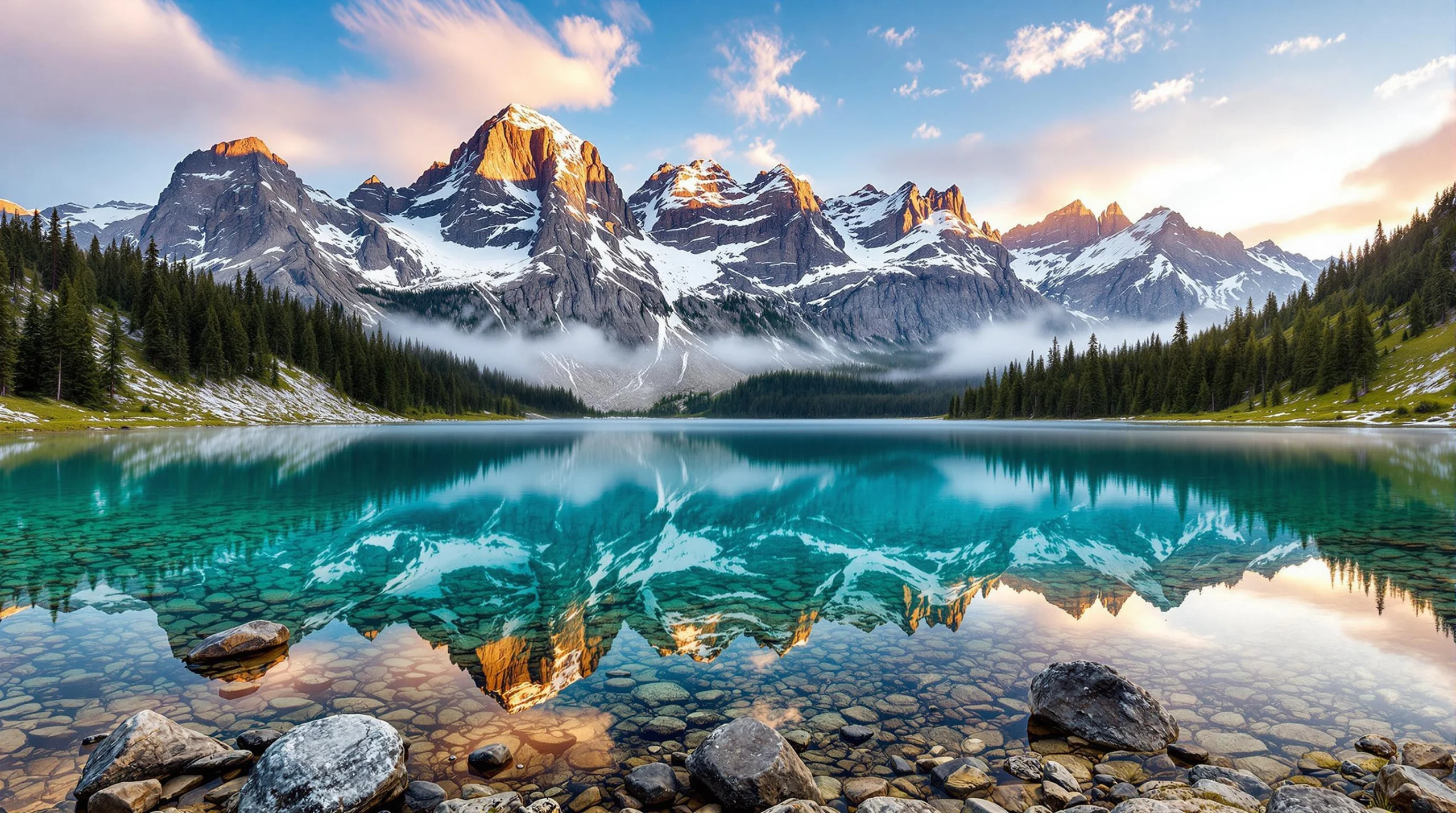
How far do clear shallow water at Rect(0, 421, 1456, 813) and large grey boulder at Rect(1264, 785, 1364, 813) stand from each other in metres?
2.00

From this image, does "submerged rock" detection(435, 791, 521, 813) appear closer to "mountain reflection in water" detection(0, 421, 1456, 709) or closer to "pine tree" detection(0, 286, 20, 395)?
"mountain reflection in water" detection(0, 421, 1456, 709)

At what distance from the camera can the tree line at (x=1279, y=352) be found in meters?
124

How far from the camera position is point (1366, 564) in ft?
66.4

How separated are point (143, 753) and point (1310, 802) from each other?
1419 cm

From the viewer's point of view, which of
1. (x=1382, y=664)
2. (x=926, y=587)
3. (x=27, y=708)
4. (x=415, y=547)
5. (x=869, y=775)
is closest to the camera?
(x=869, y=775)

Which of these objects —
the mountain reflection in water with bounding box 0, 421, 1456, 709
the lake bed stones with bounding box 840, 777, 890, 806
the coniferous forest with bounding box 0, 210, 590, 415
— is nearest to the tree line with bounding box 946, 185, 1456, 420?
the mountain reflection in water with bounding box 0, 421, 1456, 709

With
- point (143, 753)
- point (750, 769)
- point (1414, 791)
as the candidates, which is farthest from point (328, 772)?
point (1414, 791)

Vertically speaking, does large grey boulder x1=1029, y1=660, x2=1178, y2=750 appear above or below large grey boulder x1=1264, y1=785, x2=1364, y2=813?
below

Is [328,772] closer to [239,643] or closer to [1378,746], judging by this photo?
[239,643]

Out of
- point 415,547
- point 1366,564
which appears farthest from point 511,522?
point 1366,564

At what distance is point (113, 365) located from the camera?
92562mm

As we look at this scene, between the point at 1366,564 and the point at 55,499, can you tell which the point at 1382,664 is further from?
the point at 55,499

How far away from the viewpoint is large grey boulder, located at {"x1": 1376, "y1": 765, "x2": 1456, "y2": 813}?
7070mm

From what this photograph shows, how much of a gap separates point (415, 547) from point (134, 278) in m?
146
